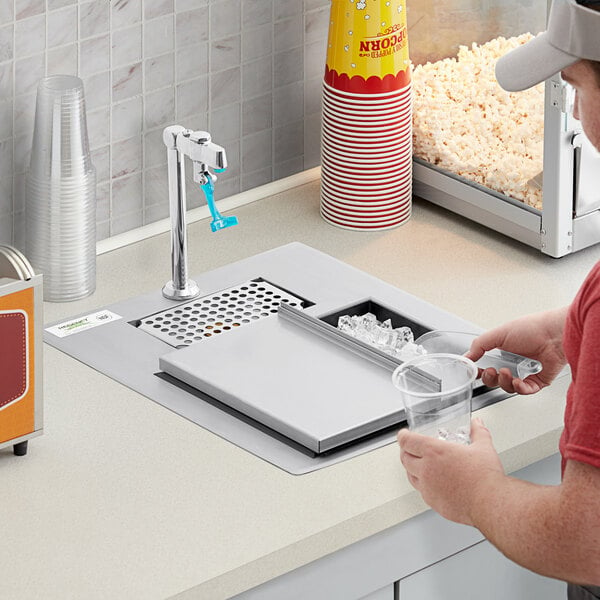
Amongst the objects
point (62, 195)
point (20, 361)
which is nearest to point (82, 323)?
point (62, 195)

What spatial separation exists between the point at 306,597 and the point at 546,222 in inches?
33.0

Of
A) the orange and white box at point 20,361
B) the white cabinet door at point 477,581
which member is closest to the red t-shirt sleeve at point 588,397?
the white cabinet door at point 477,581

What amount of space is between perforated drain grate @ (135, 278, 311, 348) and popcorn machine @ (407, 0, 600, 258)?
0.40 metres

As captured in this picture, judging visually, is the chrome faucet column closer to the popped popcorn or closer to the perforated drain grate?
the perforated drain grate

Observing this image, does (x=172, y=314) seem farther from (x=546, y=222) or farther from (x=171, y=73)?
(x=546, y=222)

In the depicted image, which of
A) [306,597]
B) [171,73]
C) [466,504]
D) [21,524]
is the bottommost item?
[306,597]

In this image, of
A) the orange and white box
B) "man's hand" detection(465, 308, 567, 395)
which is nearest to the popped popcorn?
"man's hand" detection(465, 308, 567, 395)

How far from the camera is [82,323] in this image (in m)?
2.04

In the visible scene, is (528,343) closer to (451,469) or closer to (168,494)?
(451,469)

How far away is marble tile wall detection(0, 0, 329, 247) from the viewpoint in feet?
6.88

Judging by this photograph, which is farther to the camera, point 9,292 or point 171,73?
point 171,73

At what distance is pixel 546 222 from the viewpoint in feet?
7.27

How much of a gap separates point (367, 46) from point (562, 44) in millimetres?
966

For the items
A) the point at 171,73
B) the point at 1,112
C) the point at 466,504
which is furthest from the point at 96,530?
the point at 171,73
